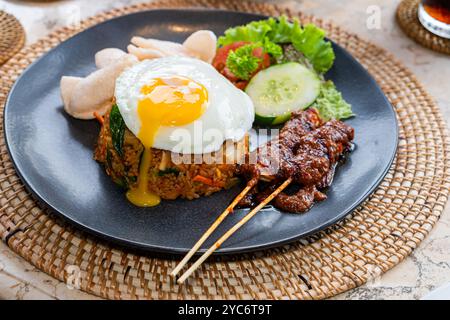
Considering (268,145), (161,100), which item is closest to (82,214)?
(161,100)

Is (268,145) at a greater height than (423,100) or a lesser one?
greater

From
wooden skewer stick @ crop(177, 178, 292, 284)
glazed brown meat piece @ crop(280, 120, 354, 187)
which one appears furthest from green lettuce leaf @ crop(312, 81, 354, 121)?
wooden skewer stick @ crop(177, 178, 292, 284)

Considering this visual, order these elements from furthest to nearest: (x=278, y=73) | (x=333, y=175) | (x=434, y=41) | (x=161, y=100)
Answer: (x=434, y=41) → (x=278, y=73) → (x=333, y=175) → (x=161, y=100)

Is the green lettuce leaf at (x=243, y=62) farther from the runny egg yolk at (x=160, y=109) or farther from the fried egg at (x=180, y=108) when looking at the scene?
the runny egg yolk at (x=160, y=109)

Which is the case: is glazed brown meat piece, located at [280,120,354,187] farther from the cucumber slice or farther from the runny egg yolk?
the runny egg yolk

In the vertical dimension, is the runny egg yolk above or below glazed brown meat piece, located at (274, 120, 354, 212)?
above

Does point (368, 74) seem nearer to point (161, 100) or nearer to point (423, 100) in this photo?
point (423, 100)
